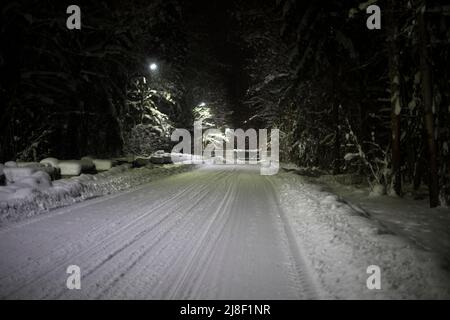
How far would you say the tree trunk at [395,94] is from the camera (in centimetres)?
1237

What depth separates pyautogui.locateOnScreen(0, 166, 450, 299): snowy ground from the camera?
482 centimetres

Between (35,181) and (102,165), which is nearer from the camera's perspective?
(35,181)

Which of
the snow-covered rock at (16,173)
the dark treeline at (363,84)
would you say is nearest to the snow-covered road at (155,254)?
the snow-covered rock at (16,173)

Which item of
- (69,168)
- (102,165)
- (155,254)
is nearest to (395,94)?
(155,254)

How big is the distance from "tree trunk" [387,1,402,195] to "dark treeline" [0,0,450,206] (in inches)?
1.4

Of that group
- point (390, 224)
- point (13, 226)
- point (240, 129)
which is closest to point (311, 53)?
point (390, 224)

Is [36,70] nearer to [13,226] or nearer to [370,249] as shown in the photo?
[13,226]

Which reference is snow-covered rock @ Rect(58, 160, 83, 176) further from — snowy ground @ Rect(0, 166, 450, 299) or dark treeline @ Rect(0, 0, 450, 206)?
snowy ground @ Rect(0, 166, 450, 299)

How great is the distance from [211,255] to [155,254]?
0.94m

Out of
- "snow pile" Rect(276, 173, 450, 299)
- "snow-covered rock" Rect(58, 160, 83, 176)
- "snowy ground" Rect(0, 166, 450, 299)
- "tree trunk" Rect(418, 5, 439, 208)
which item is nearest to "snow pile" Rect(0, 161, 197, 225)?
"snowy ground" Rect(0, 166, 450, 299)

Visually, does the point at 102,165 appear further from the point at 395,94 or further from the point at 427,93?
the point at 427,93

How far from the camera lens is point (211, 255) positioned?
630 cm

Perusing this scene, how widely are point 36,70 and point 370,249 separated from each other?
18067mm

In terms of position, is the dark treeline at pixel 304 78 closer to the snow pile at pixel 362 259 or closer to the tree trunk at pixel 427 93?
the tree trunk at pixel 427 93
